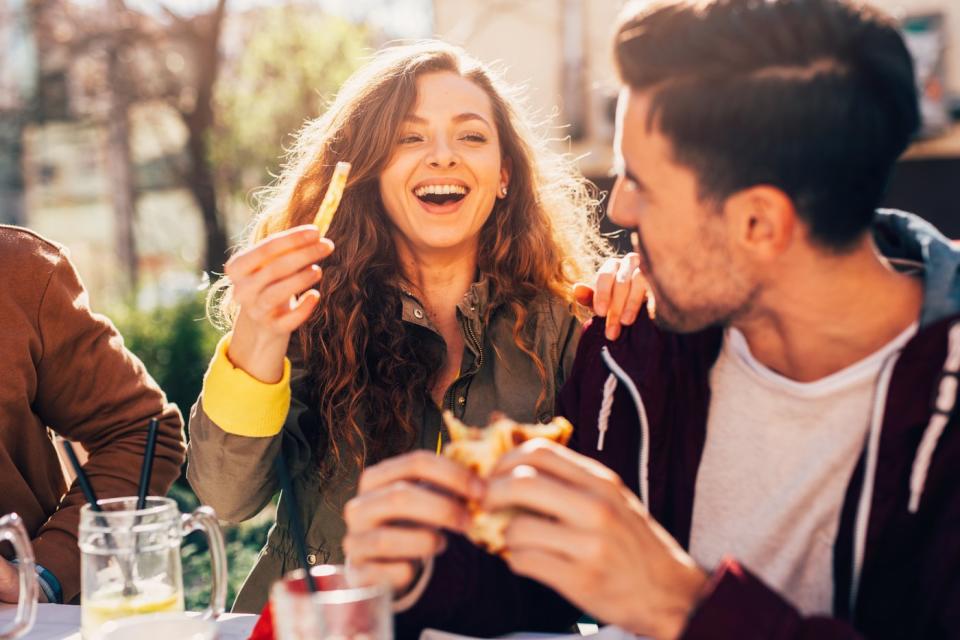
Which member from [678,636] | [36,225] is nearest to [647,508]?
[678,636]

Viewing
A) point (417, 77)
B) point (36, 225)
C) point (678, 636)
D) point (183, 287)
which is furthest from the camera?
point (36, 225)

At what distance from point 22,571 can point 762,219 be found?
1.31 meters

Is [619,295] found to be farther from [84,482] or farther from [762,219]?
[84,482]

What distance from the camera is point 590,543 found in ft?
4.43

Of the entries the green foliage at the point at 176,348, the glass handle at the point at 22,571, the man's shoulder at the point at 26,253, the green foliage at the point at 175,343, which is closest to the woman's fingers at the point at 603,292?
the glass handle at the point at 22,571

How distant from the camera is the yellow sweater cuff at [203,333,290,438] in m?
2.25

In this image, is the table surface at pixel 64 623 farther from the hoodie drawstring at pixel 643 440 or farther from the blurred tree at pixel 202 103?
the blurred tree at pixel 202 103

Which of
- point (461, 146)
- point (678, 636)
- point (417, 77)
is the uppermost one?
point (417, 77)

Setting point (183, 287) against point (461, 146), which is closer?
A: point (461, 146)

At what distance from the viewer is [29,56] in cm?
1381

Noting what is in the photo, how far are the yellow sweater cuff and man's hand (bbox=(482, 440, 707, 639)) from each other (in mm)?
985

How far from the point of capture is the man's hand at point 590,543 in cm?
135

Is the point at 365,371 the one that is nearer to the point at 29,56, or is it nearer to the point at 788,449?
the point at 788,449

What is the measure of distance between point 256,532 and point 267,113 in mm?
7760
